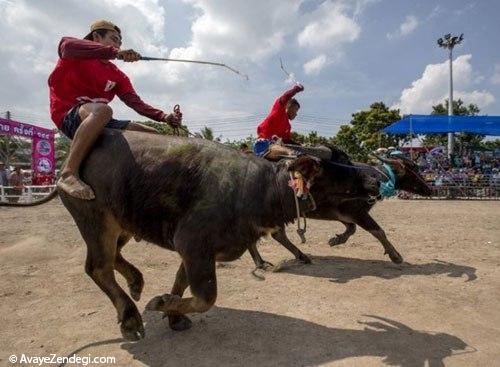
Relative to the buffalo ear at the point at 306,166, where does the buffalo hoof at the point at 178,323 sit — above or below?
below

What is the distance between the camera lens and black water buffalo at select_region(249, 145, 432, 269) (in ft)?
12.0

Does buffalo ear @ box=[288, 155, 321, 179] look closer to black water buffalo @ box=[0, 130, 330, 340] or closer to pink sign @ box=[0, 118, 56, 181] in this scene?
black water buffalo @ box=[0, 130, 330, 340]

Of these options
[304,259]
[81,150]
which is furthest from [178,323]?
[304,259]

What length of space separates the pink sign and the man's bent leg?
58.0ft

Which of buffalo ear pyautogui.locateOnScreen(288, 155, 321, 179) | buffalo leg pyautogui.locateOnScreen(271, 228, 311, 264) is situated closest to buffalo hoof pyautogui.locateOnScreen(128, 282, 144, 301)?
buffalo ear pyautogui.locateOnScreen(288, 155, 321, 179)

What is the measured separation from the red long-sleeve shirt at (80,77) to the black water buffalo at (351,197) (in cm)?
163

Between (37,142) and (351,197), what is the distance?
19.2 m

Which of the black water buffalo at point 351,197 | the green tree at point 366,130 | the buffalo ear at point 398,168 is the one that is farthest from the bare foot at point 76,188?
the green tree at point 366,130

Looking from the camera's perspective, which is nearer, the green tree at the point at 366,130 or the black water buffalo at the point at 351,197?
the black water buffalo at the point at 351,197

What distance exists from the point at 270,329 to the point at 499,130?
777 inches

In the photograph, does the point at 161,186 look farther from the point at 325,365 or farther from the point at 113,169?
the point at 325,365

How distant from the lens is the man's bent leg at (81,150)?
337 cm

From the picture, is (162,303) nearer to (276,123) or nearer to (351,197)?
(351,197)

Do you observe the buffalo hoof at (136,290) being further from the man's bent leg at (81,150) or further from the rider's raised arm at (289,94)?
the rider's raised arm at (289,94)
